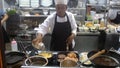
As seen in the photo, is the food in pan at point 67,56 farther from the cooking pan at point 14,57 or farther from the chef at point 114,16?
the chef at point 114,16

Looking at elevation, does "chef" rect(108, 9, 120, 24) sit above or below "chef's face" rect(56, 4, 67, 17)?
below

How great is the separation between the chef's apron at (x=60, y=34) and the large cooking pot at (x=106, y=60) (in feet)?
3.64

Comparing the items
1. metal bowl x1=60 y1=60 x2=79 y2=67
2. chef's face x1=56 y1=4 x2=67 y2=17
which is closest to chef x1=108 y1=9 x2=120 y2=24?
chef's face x1=56 y1=4 x2=67 y2=17

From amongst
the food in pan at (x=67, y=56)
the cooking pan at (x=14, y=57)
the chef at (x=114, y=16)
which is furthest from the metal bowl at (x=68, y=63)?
the chef at (x=114, y=16)

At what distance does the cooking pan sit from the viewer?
4.49 feet

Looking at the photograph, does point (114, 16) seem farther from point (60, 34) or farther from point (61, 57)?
point (61, 57)

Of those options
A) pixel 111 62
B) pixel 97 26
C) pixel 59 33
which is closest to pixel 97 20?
pixel 97 26

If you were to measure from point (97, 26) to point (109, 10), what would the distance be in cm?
66

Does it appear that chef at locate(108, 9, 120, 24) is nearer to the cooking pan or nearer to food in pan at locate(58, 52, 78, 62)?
food in pan at locate(58, 52, 78, 62)

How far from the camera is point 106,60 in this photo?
1361mm

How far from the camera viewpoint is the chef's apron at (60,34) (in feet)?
8.27

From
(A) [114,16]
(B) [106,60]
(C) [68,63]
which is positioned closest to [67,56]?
(C) [68,63]

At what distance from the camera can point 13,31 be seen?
12.1 feet

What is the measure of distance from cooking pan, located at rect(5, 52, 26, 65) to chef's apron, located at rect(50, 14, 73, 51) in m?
1.06
